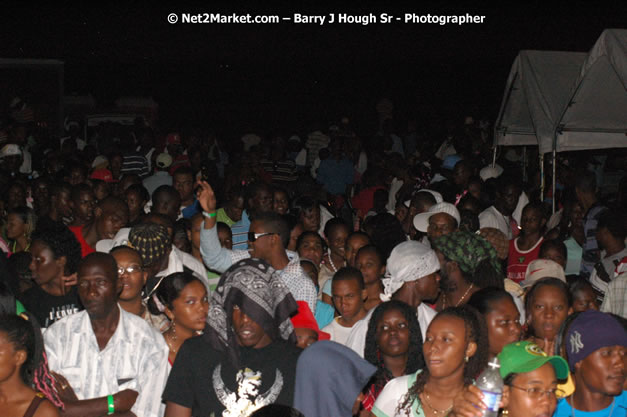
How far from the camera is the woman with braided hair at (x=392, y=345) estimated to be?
4.46 m

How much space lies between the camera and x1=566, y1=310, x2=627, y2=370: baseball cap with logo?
3.91 metres

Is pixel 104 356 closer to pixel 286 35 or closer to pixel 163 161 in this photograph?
pixel 163 161

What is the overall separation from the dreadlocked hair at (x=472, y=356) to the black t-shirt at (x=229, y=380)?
539 mm

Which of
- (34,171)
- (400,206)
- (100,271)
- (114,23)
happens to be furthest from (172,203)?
(114,23)

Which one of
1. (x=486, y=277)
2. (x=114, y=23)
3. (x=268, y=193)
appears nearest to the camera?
(x=486, y=277)

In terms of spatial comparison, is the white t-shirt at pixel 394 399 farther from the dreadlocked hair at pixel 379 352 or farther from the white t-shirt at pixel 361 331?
the white t-shirt at pixel 361 331

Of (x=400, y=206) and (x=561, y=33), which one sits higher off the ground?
(x=561, y=33)

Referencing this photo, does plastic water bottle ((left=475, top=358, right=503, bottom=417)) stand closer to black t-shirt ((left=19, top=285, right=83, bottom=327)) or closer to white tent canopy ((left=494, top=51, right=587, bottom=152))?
black t-shirt ((left=19, top=285, right=83, bottom=327))

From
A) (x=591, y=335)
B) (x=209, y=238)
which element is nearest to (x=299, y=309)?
(x=209, y=238)

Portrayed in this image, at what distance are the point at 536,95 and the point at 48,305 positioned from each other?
7103 mm

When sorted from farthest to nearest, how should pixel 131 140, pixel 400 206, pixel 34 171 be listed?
pixel 131 140, pixel 34 171, pixel 400 206

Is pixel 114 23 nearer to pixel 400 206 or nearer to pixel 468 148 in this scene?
pixel 468 148

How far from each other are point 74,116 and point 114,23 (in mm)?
2459

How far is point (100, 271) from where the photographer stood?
4504 mm
